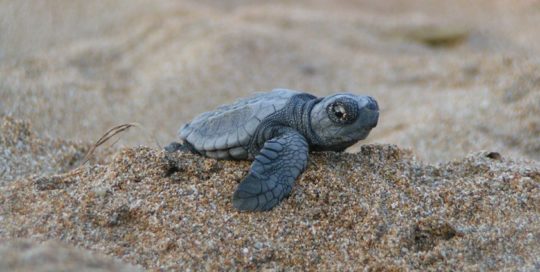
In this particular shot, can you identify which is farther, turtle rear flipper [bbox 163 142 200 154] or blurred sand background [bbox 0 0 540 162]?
blurred sand background [bbox 0 0 540 162]

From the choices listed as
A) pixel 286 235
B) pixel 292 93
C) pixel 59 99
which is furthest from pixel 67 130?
pixel 286 235

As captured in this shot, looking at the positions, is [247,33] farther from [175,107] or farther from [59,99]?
[59,99]

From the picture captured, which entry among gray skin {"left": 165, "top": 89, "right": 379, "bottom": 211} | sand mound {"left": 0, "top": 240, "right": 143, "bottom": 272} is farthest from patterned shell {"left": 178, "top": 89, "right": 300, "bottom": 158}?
sand mound {"left": 0, "top": 240, "right": 143, "bottom": 272}

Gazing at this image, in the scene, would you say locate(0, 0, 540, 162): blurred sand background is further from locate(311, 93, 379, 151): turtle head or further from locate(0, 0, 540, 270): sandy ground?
locate(311, 93, 379, 151): turtle head

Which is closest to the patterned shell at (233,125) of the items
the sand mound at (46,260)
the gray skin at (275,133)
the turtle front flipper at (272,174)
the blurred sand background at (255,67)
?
the gray skin at (275,133)

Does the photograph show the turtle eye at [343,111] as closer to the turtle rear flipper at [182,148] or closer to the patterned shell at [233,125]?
the patterned shell at [233,125]

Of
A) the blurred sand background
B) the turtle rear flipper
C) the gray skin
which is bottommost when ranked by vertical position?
the blurred sand background

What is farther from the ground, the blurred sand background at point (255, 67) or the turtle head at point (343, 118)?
the turtle head at point (343, 118)
